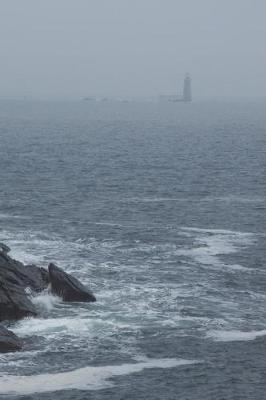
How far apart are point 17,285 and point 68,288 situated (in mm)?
4926

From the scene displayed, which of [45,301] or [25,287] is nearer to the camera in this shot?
[45,301]

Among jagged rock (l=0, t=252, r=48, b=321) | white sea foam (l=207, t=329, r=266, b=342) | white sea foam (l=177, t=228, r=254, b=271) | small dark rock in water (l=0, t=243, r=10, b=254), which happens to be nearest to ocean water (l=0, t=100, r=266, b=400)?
white sea foam (l=177, t=228, r=254, b=271)

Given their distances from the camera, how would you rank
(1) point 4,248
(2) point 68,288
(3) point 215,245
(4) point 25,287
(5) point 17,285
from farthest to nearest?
(3) point 215,245
(1) point 4,248
(4) point 25,287
(5) point 17,285
(2) point 68,288

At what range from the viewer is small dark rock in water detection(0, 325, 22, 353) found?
6719 centimetres

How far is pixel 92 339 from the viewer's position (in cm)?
7094

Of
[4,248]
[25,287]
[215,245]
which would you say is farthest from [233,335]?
[4,248]

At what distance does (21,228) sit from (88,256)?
17641mm

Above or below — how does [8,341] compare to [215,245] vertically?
below

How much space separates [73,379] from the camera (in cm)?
6222

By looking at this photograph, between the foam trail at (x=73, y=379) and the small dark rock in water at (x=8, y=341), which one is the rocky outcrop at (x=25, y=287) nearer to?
the small dark rock in water at (x=8, y=341)

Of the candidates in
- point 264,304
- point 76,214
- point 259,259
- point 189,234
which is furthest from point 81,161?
point 264,304

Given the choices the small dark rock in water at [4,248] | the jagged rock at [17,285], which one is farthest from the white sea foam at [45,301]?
the small dark rock in water at [4,248]

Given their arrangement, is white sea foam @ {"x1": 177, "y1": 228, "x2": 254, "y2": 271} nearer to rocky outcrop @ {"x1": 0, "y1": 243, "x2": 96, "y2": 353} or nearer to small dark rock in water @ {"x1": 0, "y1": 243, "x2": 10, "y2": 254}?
rocky outcrop @ {"x1": 0, "y1": 243, "x2": 96, "y2": 353}

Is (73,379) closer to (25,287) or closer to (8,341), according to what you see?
(8,341)
